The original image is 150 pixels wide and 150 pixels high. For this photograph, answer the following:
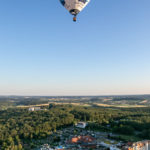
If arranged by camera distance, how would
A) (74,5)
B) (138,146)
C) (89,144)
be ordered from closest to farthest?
(74,5) → (138,146) → (89,144)

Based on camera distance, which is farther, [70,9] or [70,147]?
[70,147]

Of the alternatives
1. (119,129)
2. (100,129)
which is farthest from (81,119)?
(119,129)

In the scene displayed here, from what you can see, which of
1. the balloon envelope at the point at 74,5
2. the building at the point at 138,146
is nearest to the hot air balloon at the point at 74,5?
the balloon envelope at the point at 74,5

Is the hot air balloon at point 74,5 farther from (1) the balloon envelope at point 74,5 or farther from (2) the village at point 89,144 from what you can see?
(2) the village at point 89,144

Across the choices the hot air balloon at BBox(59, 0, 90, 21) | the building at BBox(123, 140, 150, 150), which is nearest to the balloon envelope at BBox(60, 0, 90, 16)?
the hot air balloon at BBox(59, 0, 90, 21)

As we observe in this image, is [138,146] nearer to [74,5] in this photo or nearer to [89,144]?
[89,144]

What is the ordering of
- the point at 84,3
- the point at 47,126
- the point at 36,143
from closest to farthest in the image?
the point at 84,3 < the point at 36,143 < the point at 47,126

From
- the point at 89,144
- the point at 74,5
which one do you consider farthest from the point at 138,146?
the point at 74,5

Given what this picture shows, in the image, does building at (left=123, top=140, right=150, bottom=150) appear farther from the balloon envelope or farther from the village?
the balloon envelope

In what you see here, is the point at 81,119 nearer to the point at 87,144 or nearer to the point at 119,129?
the point at 119,129
